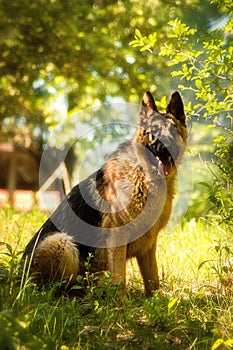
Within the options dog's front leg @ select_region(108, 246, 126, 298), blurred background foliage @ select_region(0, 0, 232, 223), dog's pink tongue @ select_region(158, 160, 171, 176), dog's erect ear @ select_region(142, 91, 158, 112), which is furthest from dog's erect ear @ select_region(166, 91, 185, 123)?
blurred background foliage @ select_region(0, 0, 232, 223)

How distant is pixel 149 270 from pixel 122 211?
746 mm

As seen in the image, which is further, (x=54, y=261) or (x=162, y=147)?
(x=162, y=147)

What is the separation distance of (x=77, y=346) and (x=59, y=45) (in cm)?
936

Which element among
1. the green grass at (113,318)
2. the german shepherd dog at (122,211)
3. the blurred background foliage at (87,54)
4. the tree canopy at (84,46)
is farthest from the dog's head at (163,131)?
the tree canopy at (84,46)

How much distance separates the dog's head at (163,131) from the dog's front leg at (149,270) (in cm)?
84

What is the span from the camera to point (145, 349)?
3223mm

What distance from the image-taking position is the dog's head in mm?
4715

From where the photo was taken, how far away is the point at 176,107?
4.82 metres

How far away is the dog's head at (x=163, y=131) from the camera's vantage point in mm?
4715

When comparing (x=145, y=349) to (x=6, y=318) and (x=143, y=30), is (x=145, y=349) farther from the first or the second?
(x=143, y=30)

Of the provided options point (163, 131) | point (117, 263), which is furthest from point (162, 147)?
point (117, 263)

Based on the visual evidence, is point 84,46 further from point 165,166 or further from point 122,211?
point 122,211

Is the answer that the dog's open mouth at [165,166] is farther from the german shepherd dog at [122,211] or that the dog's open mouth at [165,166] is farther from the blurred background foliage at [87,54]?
the blurred background foliage at [87,54]

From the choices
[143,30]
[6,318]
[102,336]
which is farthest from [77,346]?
[143,30]
